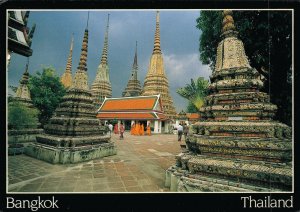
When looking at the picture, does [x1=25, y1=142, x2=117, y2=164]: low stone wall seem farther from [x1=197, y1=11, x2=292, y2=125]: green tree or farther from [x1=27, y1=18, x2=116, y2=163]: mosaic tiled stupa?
[x1=197, y1=11, x2=292, y2=125]: green tree

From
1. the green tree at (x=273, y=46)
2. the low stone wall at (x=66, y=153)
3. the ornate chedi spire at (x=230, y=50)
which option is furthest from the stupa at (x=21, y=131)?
the green tree at (x=273, y=46)

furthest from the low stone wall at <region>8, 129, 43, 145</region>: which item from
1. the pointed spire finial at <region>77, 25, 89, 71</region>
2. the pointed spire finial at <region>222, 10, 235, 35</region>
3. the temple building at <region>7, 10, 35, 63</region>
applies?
the pointed spire finial at <region>222, 10, 235, 35</region>

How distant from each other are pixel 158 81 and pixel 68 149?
26.6 metres

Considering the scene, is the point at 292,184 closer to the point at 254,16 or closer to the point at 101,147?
the point at 101,147

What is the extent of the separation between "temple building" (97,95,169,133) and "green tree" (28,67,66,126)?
10761mm

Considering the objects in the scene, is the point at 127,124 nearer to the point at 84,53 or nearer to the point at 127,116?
the point at 127,116

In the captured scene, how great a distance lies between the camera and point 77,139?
656 centimetres

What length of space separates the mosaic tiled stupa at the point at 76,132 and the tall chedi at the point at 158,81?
2195 cm

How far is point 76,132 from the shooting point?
6781 mm

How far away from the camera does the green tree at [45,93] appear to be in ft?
47.0

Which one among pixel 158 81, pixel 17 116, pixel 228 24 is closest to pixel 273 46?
pixel 228 24

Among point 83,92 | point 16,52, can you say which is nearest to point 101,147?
point 83,92

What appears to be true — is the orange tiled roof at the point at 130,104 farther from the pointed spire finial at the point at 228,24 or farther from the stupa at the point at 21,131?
the pointed spire finial at the point at 228,24
